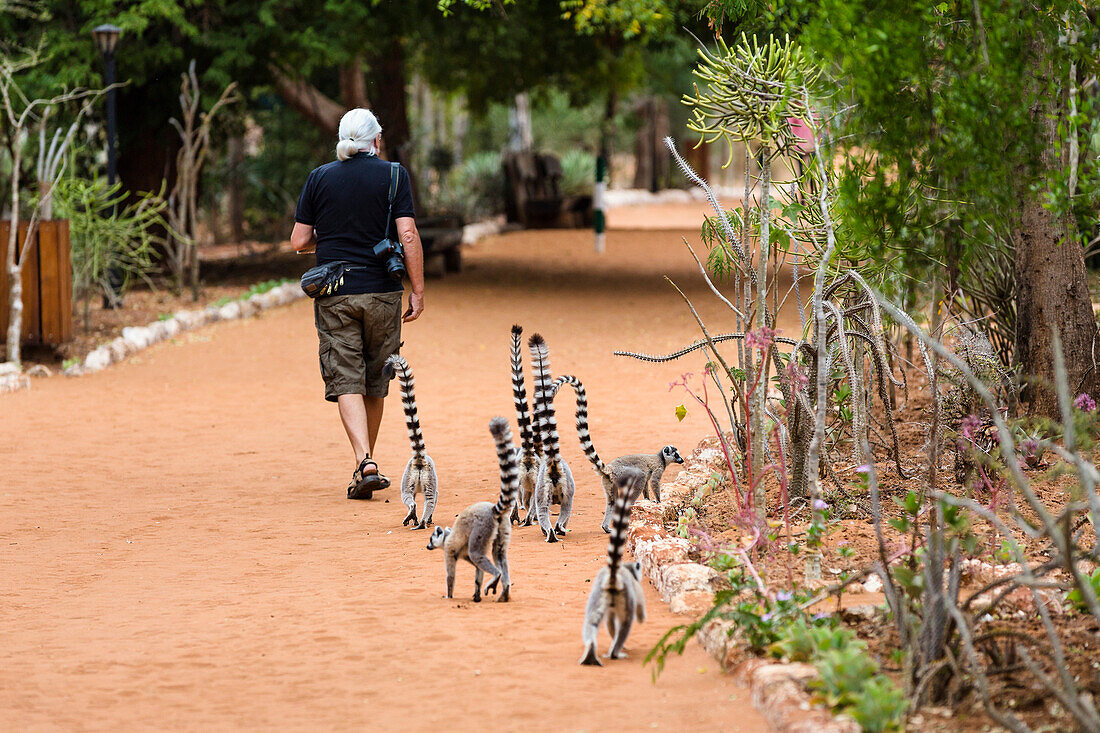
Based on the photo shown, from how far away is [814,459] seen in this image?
15.1 feet

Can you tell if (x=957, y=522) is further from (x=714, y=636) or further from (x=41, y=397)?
(x=41, y=397)

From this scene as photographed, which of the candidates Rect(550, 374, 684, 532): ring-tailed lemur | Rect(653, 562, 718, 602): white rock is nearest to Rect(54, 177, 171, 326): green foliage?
Rect(550, 374, 684, 532): ring-tailed lemur

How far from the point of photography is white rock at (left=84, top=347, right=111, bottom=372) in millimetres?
12703

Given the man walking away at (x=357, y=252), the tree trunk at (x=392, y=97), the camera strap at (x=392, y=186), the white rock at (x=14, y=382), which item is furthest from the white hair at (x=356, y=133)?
the tree trunk at (x=392, y=97)

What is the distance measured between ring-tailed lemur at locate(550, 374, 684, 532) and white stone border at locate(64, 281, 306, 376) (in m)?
8.03

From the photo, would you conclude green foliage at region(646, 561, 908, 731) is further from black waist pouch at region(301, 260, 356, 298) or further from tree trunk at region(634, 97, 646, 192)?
tree trunk at region(634, 97, 646, 192)

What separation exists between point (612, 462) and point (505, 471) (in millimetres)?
1222

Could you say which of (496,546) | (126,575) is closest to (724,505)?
(496,546)

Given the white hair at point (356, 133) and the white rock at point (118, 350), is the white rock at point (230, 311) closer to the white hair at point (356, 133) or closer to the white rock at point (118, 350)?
the white rock at point (118, 350)

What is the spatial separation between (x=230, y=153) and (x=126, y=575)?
26171 mm

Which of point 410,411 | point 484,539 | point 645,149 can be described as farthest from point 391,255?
point 645,149

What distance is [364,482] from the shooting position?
7.27 meters

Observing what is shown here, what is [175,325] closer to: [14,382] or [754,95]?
[14,382]

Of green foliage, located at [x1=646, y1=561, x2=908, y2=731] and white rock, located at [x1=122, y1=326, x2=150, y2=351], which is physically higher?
white rock, located at [x1=122, y1=326, x2=150, y2=351]
